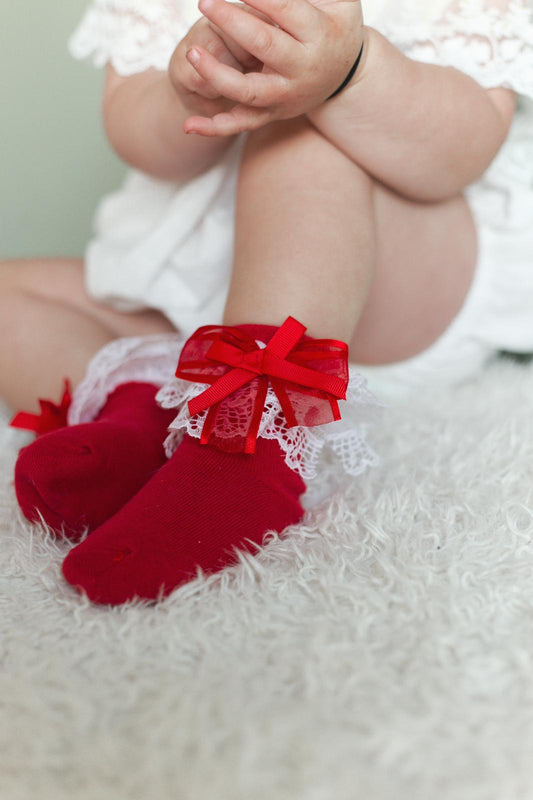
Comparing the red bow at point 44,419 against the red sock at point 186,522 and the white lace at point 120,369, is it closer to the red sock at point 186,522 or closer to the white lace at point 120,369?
the white lace at point 120,369

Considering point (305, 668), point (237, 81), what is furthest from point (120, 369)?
point (305, 668)

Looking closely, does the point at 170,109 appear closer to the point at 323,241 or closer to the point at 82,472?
the point at 323,241

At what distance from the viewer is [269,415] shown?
0.55 metres

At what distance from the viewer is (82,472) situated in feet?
1.87

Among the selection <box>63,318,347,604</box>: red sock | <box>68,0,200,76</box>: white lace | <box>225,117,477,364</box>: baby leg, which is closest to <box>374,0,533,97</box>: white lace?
<box>225,117,477,364</box>: baby leg

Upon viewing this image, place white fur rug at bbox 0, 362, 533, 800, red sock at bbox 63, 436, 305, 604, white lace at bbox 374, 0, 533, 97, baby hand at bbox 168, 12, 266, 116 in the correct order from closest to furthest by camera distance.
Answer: white fur rug at bbox 0, 362, 533, 800
red sock at bbox 63, 436, 305, 604
baby hand at bbox 168, 12, 266, 116
white lace at bbox 374, 0, 533, 97

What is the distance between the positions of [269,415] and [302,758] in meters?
0.26

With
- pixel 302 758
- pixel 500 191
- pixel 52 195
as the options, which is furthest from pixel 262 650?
pixel 52 195

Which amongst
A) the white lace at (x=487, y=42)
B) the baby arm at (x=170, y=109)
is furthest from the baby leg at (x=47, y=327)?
the white lace at (x=487, y=42)

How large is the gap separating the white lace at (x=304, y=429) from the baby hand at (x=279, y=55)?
0.20 metres

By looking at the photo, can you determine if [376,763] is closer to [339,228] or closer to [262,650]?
[262,650]

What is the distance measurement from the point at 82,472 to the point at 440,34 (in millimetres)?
538

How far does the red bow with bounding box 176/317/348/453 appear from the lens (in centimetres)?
55

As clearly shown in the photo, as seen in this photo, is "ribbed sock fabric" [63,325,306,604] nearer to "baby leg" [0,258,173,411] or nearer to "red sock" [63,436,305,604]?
"red sock" [63,436,305,604]
